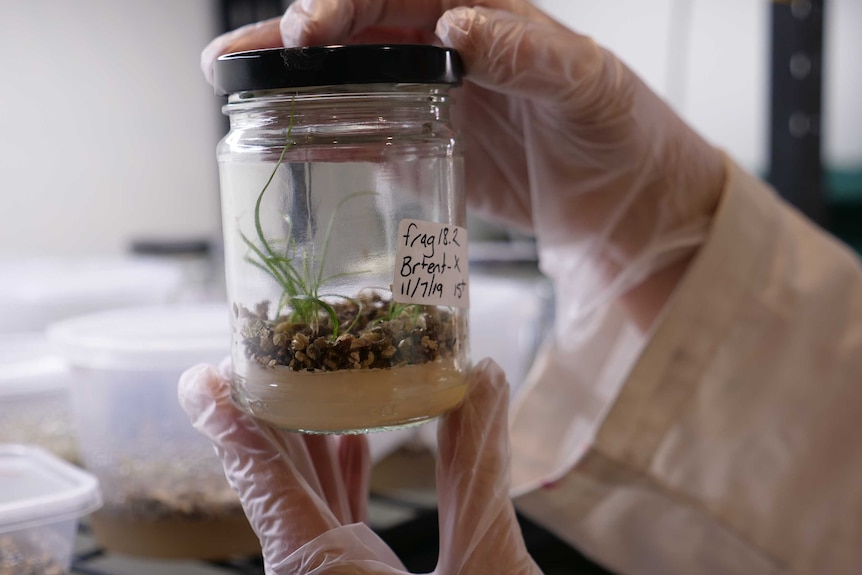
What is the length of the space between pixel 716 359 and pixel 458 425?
420 mm

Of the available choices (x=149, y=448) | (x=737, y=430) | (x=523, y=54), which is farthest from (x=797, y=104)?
(x=149, y=448)

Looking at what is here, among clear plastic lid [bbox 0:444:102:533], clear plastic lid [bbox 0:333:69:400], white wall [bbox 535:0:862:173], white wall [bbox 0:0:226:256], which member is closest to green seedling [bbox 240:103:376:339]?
clear plastic lid [bbox 0:444:102:533]

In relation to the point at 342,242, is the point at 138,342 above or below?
below

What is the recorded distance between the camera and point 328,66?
0.50m

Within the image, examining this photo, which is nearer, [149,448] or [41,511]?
[41,511]

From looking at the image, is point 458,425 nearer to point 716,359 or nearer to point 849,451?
point 716,359

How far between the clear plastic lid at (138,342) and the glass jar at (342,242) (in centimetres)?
23

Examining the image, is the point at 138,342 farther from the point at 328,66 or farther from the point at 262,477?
the point at 328,66

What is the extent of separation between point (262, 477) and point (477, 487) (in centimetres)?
15

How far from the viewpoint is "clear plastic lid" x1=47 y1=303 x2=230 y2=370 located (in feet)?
2.64

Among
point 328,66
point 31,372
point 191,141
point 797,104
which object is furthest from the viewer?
point 191,141

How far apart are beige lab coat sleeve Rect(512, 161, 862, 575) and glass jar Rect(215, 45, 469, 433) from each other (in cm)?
40

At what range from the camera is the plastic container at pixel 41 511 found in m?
0.65

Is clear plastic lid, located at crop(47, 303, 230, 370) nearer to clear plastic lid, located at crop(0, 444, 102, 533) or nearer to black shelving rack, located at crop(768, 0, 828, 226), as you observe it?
clear plastic lid, located at crop(0, 444, 102, 533)
